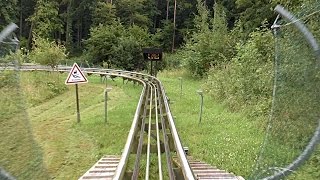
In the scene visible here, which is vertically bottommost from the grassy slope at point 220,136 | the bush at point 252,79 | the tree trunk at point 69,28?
the grassy slope at point 220,136

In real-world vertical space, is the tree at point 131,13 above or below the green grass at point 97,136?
above

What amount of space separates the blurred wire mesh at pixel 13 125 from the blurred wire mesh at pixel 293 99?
2.44m

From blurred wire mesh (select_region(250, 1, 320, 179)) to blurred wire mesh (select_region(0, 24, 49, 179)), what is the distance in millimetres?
2442

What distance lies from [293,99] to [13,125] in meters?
2.93

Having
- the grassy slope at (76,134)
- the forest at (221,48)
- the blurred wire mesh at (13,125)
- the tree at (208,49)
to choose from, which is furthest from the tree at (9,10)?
the blurred wire mesh at (13,125)

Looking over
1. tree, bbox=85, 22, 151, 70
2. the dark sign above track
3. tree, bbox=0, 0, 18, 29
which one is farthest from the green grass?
tree, bbox=0, 0, 18, 29

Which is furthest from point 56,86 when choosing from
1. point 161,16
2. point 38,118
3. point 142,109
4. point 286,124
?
point 161,16

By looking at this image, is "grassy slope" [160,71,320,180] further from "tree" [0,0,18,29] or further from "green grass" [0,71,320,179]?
→ "tree" [0,0,18,29]

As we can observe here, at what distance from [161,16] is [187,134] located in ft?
203

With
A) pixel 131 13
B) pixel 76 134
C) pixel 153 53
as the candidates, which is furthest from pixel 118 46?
pixel 76 134

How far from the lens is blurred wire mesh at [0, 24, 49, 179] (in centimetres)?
410

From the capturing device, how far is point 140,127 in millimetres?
11164

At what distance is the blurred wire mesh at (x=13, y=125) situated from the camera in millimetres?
4097

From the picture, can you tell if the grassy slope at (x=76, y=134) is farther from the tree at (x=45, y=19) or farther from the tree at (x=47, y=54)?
the tree at (x=45, y=19)
